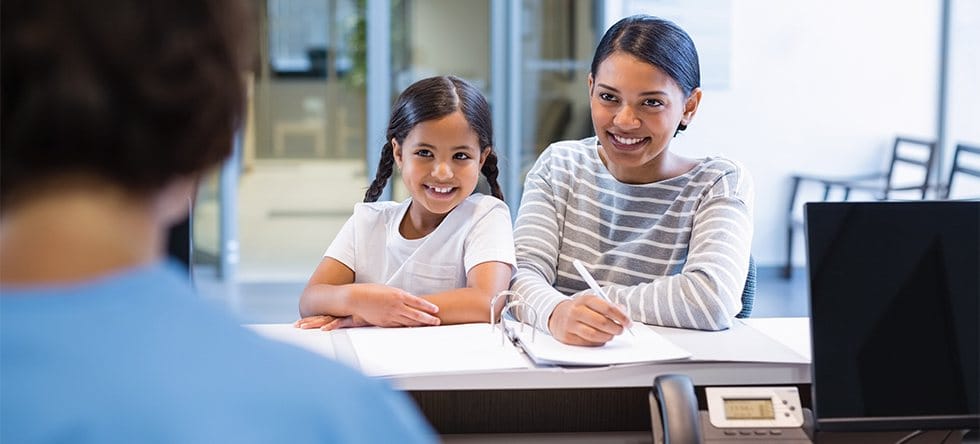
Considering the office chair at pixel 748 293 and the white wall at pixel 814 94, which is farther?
the white wall at pixel 814 94

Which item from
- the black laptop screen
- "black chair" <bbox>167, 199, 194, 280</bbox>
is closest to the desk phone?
the black laptop screen

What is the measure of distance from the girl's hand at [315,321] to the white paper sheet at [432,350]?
7cm

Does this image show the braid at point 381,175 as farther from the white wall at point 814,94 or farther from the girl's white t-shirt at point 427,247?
the white wall at point 814,94

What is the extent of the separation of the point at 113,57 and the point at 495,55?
5.42m

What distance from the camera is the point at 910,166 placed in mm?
6242

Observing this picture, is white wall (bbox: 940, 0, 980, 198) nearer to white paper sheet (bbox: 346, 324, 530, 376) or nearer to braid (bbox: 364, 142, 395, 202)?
braid (bbox: 364, 142, 395, 202)

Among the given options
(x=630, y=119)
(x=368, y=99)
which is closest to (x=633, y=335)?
→ (x=630, y=119)

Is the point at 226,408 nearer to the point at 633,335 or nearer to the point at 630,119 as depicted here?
the point at 633,335

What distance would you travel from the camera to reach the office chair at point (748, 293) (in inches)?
79.7

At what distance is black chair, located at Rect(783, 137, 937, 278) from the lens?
5816 mm

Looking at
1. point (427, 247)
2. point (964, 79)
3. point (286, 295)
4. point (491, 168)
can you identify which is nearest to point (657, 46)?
point (491, 168)

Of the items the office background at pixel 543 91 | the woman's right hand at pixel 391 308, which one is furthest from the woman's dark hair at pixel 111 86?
the office background at pixel 543 91

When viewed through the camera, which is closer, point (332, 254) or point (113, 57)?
point (113, 57)

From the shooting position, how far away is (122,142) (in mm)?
479
